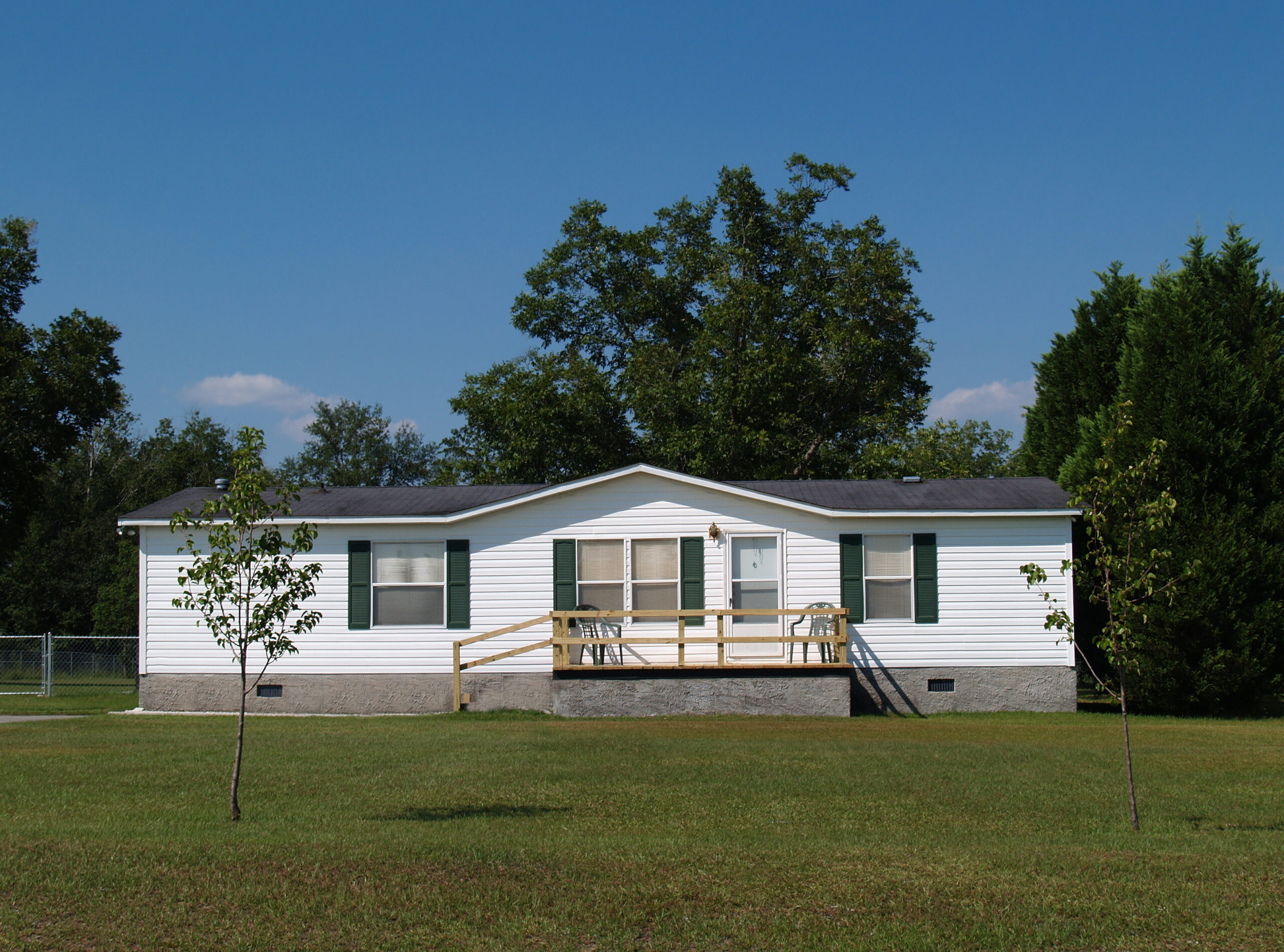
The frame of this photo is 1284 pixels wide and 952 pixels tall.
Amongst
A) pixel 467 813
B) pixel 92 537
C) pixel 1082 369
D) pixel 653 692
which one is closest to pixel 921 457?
pixel 1082 369

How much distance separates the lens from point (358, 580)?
1806 centimetres

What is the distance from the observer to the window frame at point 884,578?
17.7 metres

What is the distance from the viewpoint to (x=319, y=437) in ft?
195

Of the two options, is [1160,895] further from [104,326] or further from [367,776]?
[104,326]

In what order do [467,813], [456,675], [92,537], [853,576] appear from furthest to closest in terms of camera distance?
[92,537] < [853,576] < [456,675] < [467,813]

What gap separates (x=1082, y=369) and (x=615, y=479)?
407 inches

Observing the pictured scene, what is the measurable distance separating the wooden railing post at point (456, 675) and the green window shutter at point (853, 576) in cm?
598

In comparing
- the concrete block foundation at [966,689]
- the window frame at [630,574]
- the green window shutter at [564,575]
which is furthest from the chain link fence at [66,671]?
the concrete block foundation at [966,689]

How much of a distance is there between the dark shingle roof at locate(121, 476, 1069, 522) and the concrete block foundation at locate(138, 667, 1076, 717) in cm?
256

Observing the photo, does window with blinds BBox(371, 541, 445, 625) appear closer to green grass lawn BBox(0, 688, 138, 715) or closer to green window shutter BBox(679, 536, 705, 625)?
green window shutter BBox(679, 536, 705, 625)

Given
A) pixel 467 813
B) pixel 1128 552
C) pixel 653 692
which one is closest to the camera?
pixel 1128 552

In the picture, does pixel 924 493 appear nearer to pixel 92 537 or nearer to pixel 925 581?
pixel 925 581

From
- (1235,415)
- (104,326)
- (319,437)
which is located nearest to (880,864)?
(1235,415)

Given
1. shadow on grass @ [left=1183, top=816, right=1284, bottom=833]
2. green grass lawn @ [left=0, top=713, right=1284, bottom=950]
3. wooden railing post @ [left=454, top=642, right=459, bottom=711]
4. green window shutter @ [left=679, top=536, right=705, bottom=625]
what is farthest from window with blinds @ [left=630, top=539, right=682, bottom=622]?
shadow on grass @ [left=1183, top=816, right=1284, bottom=833]
